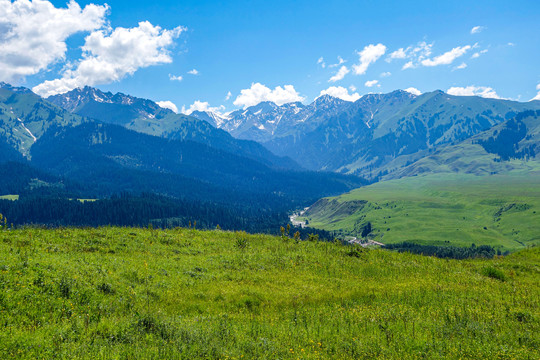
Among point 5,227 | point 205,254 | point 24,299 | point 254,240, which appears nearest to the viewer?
point 24,299

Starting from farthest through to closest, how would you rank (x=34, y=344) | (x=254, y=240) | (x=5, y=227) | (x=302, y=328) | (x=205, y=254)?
(x=254, y=240) < (x=205, y=254) < (x=5, y=227) < (x=302, y=328) < (x=34, y=344)

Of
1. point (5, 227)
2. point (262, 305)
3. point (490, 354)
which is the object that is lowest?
point (262, 305)

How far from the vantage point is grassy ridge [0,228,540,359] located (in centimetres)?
1295

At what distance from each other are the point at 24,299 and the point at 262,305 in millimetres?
12435

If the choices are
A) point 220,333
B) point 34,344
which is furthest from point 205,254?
point 34,344

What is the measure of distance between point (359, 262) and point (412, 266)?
16.3 ft

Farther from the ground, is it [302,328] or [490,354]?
[490,354]

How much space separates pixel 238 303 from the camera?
19656mm

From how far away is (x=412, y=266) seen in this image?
2986cm

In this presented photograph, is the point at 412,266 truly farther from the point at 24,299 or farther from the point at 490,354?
the point at 24,299

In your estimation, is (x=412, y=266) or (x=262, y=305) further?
(x=412, y=266)

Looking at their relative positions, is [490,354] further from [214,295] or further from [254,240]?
[254,240]

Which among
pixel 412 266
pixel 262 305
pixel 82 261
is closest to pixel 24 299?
pixel 82 261

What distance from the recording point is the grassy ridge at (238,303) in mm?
12953
